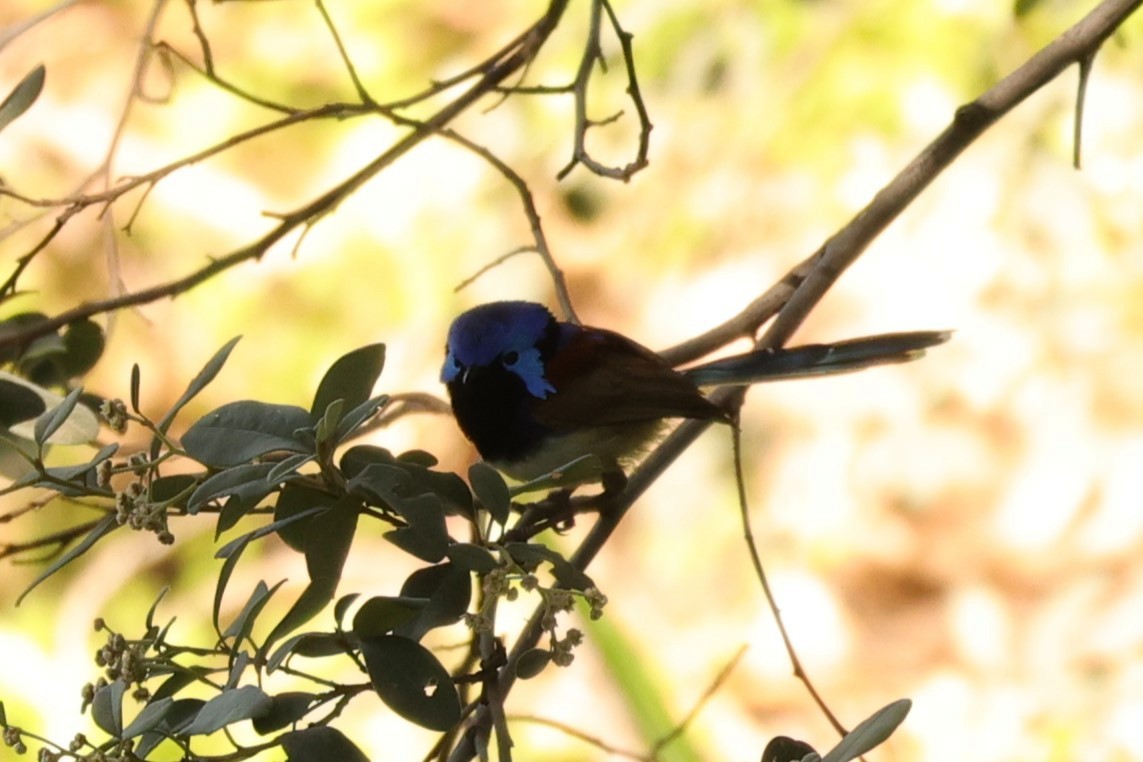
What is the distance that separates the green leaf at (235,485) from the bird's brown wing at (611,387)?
3.07 ft

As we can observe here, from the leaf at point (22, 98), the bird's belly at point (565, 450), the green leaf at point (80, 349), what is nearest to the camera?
the leaf at point (22, 98)

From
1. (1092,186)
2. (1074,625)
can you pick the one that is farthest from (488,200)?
(1074,625)

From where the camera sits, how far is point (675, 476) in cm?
363

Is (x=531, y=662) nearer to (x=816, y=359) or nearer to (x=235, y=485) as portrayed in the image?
(x=235, y=485)

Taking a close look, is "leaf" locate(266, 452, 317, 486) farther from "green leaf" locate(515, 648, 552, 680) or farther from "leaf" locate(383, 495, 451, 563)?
"green leaf" locate(515, 648, 552, 680)

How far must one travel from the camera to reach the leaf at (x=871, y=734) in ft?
3.05

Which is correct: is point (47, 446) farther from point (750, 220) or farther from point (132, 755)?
point (750, 220)

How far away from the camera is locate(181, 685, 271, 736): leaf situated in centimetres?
91

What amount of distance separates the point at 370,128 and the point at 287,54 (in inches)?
15.4

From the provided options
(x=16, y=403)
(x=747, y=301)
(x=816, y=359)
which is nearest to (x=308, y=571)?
(x=16, y=403)

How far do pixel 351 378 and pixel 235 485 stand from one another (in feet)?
0.53

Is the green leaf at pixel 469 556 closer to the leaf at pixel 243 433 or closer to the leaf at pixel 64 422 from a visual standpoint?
the leaf at pixel 243 433

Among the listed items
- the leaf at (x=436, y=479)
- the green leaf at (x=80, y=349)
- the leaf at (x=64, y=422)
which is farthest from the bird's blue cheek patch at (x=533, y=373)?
the leaf at (x=436, y=479)

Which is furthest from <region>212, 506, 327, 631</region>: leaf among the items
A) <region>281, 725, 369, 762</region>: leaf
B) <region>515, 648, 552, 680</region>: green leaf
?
<region>515, 648, 552, 680</region>: green leaf
